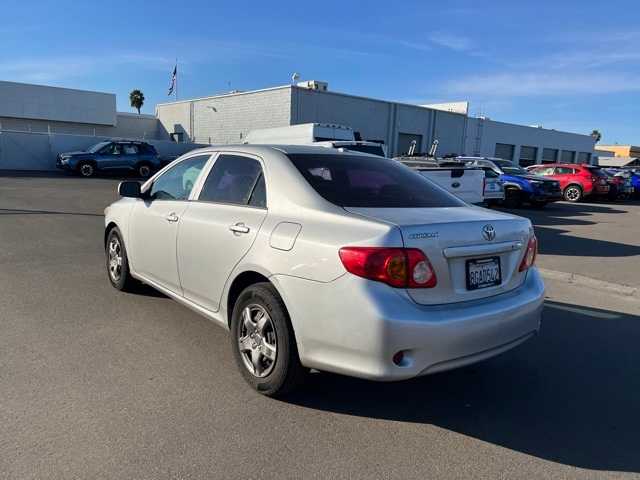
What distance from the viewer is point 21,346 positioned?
4.20 m

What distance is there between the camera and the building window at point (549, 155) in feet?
163

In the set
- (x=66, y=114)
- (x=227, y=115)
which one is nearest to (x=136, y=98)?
(x=66, y=114)

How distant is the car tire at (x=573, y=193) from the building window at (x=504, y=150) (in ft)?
70.9

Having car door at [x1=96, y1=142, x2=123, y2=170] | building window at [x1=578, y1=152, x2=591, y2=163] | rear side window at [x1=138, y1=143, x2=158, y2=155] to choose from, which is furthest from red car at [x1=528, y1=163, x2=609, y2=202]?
building window at [x1=578, y1=152, x2=591, y2=163]

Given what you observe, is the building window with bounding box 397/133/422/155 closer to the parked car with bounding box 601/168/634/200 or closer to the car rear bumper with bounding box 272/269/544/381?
the parked car with bounding box 601/168/634/200

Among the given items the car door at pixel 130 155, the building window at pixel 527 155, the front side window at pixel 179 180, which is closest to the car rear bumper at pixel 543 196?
the front side window at pixel 179 180

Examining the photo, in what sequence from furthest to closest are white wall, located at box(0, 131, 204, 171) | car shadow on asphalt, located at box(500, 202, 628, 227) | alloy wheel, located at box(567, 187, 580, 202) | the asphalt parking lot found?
white wall, located at box(0, 131, 204, 171) < alloy wheel, located at box(567, 187, 580, 202) < car shadow on asphalt, located at box(500, 202, 628, 227) < the asphalt parking lot

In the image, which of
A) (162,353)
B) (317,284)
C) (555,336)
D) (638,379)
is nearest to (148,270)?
(162,353)

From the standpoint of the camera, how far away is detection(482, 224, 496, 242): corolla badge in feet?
10.7

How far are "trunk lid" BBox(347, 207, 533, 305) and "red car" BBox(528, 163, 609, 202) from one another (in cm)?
2113

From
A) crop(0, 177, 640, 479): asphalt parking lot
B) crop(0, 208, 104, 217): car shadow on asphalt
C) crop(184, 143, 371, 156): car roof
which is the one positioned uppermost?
crop(184, 143, 371, 156): car roof

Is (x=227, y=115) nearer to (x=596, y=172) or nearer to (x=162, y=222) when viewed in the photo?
(x=596, y=172)

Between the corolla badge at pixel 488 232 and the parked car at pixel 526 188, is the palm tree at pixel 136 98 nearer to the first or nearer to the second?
the parked car at pixel 526 188

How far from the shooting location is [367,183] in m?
3.95
